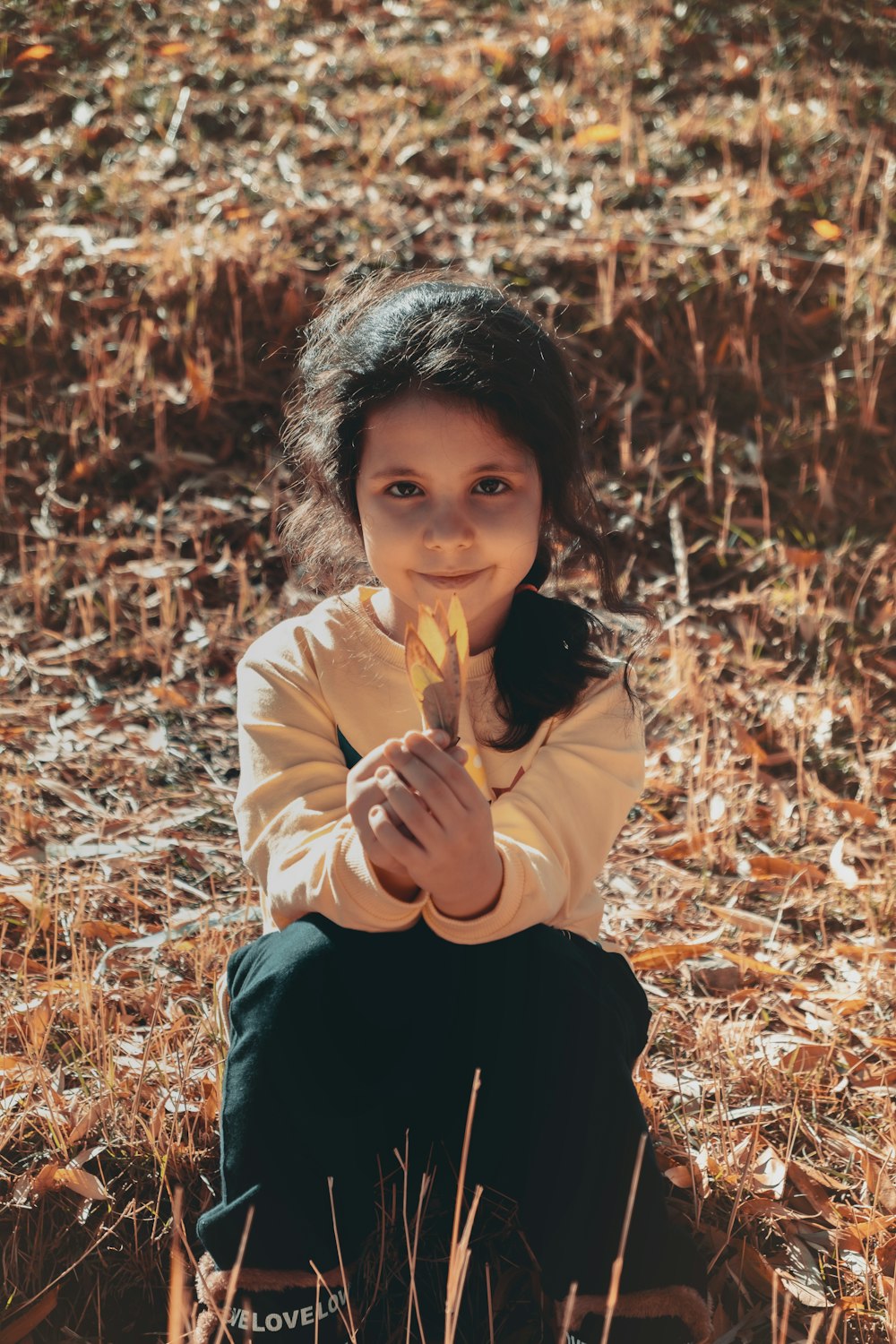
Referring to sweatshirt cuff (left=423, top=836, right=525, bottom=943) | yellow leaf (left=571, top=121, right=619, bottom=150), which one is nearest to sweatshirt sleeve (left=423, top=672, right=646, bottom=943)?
sweatshirt cuff (left=423, top=836, right=525, bottom=943)

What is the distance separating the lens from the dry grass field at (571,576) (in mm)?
1915

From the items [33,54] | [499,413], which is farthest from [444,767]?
[33,54]

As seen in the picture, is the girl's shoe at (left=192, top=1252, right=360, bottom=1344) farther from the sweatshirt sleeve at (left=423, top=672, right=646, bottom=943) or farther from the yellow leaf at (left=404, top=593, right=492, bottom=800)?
the yellow leaf at (left=404, top=593, right=492, bottom=800)

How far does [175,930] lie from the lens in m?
2.48

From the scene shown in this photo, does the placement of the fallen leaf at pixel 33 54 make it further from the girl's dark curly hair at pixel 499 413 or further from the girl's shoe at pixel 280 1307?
the girl's shoe at pixel 280 1307

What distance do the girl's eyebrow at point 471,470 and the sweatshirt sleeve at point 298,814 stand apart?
30 cm

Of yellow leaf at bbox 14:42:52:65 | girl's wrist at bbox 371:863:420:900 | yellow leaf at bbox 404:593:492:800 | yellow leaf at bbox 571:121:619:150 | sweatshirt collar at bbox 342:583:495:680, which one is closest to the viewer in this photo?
yellow leaf at bbox 404:593:492:800

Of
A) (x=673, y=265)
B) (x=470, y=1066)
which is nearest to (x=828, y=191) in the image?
(x=673, y=265)

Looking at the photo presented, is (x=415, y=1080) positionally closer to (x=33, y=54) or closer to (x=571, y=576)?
(x=571, y=576)

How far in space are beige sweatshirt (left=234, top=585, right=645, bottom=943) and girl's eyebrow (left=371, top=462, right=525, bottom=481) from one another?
24cm

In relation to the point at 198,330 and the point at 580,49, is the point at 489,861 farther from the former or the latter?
the point at 580,49

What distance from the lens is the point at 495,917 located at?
1.49 meters

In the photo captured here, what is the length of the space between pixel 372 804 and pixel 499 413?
593 millimetres

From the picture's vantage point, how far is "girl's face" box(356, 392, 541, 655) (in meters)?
1.66
